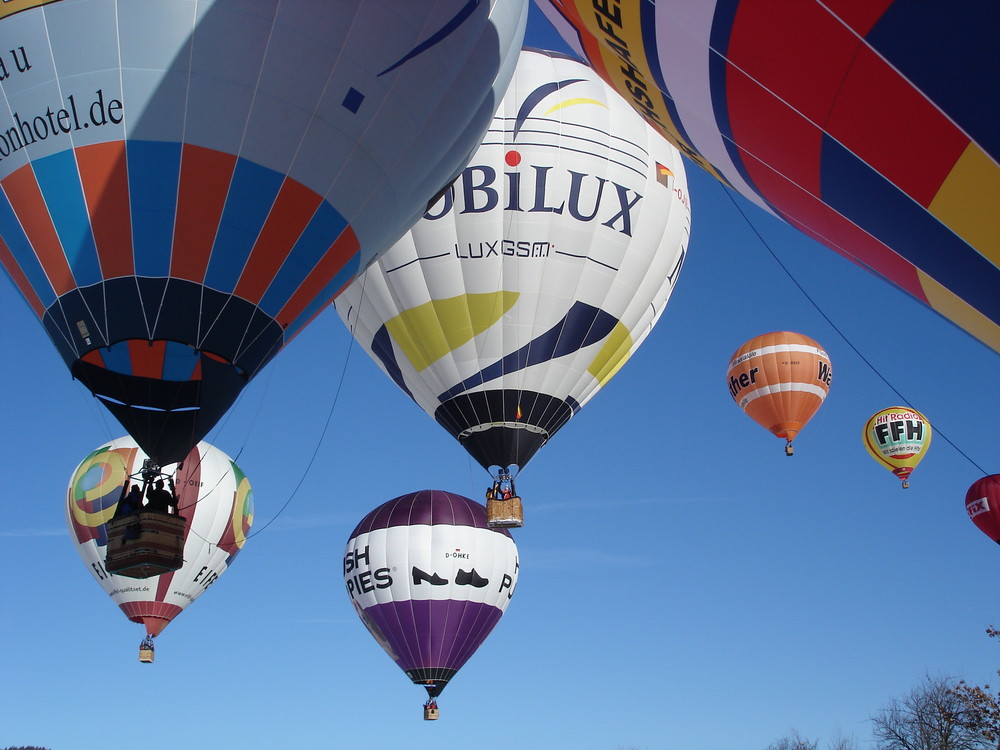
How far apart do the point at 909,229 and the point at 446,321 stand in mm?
7015

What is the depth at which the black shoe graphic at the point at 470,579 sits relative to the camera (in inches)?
650

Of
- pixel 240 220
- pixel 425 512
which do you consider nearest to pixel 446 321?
pixel 240 220

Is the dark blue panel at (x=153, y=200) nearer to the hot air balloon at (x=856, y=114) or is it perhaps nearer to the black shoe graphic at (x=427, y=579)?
the hot air balloon at (x=856, y=114)

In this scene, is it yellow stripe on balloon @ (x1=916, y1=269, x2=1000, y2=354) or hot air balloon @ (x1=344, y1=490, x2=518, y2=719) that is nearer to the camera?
yellow stripe on balloon @ (x1=916, y1=269, x2=1000, y2=354)

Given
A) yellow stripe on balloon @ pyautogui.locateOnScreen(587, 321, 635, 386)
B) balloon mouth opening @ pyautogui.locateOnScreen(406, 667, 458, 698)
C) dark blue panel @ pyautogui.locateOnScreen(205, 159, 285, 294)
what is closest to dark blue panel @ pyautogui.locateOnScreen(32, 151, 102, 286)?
dark blue panel @ pyautogui.locateOnScreen(205, 159, 285, 294)

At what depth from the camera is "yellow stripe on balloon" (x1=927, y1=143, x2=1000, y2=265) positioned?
185 inches

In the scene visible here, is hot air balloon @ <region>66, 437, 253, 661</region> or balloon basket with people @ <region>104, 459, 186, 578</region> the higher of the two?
hot air balloon @ <region>66, 437, 253, 661</region>

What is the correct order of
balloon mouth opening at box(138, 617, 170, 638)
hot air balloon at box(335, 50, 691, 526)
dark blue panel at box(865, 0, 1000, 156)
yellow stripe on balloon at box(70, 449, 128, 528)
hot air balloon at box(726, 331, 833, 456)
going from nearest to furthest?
1. dark blue panel at box(865, 0, 1000, 156)
2. hot air balloon at box(335, 50, 691, 526)
3. yellow stripe on balloon at box(70, 449, 128, 528)
4. balloon mouth opening at box(138, 617, 170, 638)
5. hot air balloon at box(726, 331, 833, 456)

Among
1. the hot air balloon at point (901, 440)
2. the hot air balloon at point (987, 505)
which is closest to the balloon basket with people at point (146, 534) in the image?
the hot air balloon at point (987, 505)

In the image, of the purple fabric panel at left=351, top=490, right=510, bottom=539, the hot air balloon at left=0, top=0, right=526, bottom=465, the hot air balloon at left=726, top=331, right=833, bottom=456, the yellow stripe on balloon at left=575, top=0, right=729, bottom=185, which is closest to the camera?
the yellow stripe on balloon at left=575, top=0, right=729, bottom=185

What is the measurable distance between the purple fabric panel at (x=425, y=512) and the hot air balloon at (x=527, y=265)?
4.83 m

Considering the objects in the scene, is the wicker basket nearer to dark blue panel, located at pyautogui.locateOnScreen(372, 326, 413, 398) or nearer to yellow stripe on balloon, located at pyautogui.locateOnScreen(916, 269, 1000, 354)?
dark blue panel, located at pyautogui.locateOnScreen(372, 326, 413, 398)

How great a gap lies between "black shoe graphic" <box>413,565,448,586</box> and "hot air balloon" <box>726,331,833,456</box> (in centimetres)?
665

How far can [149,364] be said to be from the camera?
25.2 ft
